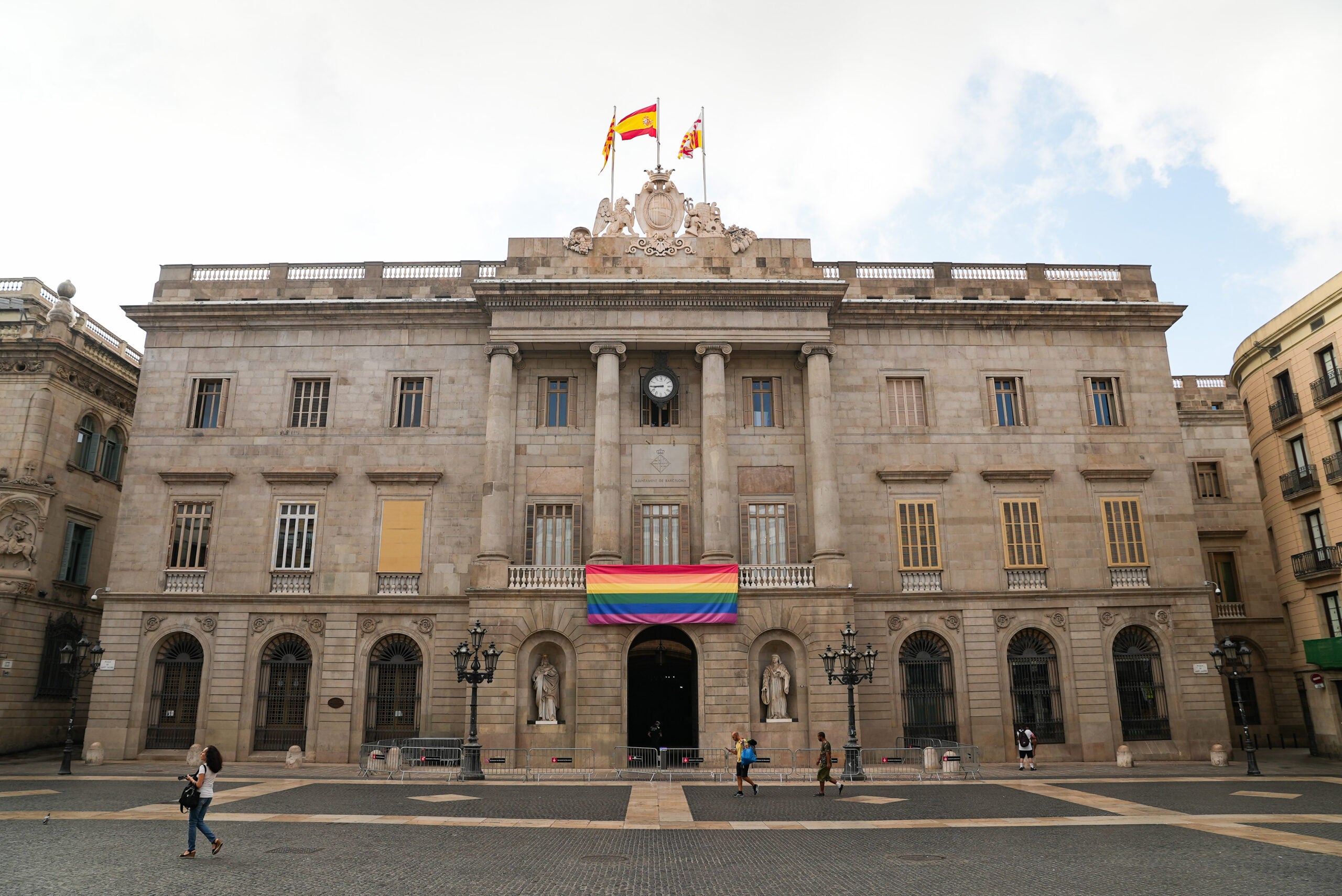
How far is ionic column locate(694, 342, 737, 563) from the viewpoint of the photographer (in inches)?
1268

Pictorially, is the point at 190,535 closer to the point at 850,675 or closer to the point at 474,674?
Result: the point at 474,674

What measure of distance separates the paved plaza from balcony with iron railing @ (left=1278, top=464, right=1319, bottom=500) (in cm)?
1434

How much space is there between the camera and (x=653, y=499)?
Result: 33906 mm

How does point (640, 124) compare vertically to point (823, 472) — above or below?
above

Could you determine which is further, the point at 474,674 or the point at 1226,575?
the point at 1226,575

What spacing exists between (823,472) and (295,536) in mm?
19891

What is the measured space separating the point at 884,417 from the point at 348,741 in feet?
76.1

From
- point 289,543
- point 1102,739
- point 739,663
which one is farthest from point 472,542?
point 1102,739

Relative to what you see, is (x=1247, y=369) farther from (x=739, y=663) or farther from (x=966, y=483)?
(x=739, y=663)

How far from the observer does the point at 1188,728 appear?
32750 mm

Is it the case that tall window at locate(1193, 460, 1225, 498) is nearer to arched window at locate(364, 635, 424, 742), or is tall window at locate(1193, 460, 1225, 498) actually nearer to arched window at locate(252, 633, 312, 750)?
arched window at locate(364, 635, 424, 742)

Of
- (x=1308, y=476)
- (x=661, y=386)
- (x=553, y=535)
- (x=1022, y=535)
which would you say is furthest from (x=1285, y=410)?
(x=553, y=535)

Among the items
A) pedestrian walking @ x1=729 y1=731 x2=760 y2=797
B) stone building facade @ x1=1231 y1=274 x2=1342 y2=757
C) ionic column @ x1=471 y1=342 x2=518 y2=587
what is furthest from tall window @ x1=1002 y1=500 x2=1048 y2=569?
ionic column @ x1=471 y1=342 x2=518 y2=587

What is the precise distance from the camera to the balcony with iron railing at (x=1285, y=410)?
36875mm
